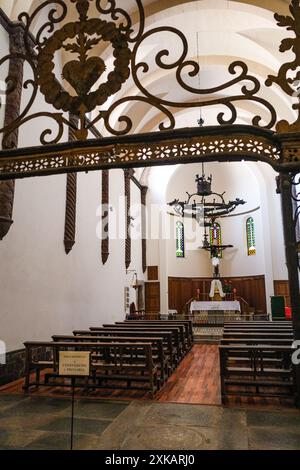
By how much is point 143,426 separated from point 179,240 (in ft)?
49.9

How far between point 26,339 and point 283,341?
416cm

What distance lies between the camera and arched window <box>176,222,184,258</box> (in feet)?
59.3

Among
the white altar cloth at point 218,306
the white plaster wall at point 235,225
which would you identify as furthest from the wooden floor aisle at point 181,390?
the white plaster wall at point 235,225

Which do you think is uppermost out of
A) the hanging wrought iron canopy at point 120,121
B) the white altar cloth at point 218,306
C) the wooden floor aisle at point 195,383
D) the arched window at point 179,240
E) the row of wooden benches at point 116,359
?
the arched window at point 179,240

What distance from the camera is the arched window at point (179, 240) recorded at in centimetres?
1807

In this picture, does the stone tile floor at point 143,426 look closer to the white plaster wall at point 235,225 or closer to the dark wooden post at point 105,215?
the dark wooden post at point 105,215

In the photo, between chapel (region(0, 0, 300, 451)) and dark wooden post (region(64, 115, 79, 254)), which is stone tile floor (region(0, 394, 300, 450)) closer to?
chapel (region(0, 0, 300, 451))

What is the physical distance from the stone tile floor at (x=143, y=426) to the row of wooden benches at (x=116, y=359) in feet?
1.50

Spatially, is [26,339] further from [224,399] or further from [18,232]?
[224,399]

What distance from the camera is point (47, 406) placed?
12.8ft

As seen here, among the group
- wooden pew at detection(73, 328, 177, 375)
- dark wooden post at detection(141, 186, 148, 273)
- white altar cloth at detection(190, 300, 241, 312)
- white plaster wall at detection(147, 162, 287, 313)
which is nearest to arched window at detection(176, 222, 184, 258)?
white plaster wall at detection(147, 162, 287, 313)

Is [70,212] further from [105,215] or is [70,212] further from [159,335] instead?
[159,335]

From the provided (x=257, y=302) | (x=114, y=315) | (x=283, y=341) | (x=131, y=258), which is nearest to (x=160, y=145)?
(x=283, y=341)

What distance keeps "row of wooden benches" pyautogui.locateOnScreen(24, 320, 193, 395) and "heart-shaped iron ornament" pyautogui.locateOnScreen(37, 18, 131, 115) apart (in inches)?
90.1
